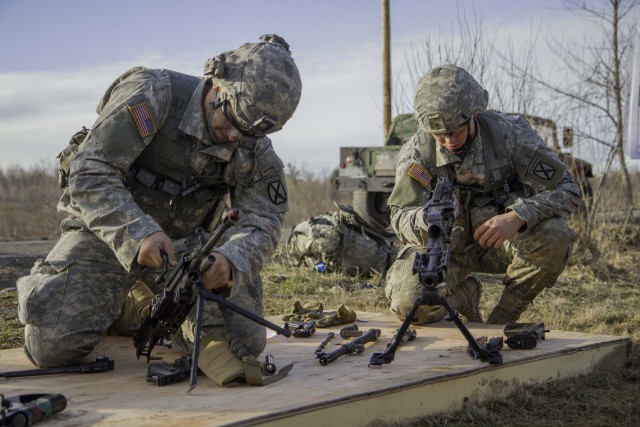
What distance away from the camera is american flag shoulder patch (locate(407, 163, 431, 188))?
184 inches

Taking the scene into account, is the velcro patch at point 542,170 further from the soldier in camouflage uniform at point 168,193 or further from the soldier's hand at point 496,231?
the soldier in camouflage uniform at point 168,193

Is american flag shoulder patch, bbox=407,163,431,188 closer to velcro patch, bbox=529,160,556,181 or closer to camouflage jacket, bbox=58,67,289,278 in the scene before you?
velcro patch, bbox=529,160,556,181

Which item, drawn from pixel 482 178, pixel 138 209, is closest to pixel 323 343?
pixel 138 209

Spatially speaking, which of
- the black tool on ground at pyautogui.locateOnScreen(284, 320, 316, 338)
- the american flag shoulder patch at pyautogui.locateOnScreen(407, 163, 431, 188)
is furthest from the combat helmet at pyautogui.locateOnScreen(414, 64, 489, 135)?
the black tool on ground at pyautogui.locateOnScreen(284, 320, 316, 338)

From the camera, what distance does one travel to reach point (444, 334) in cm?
435

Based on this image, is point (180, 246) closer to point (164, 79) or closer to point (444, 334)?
point (164, 79)

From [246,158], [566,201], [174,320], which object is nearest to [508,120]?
[566,201]

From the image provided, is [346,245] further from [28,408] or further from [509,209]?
[28,408]

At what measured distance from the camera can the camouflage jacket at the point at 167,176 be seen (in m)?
3.45

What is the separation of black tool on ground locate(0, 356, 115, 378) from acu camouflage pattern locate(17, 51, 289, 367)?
0.07 meters

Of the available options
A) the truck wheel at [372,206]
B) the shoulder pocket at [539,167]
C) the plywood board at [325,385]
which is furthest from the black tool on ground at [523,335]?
the truck wheel at [372,206]

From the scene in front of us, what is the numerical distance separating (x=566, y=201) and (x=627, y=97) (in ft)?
10.8

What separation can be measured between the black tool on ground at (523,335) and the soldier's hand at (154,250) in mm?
1683

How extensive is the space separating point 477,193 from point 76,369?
2.55 metres
